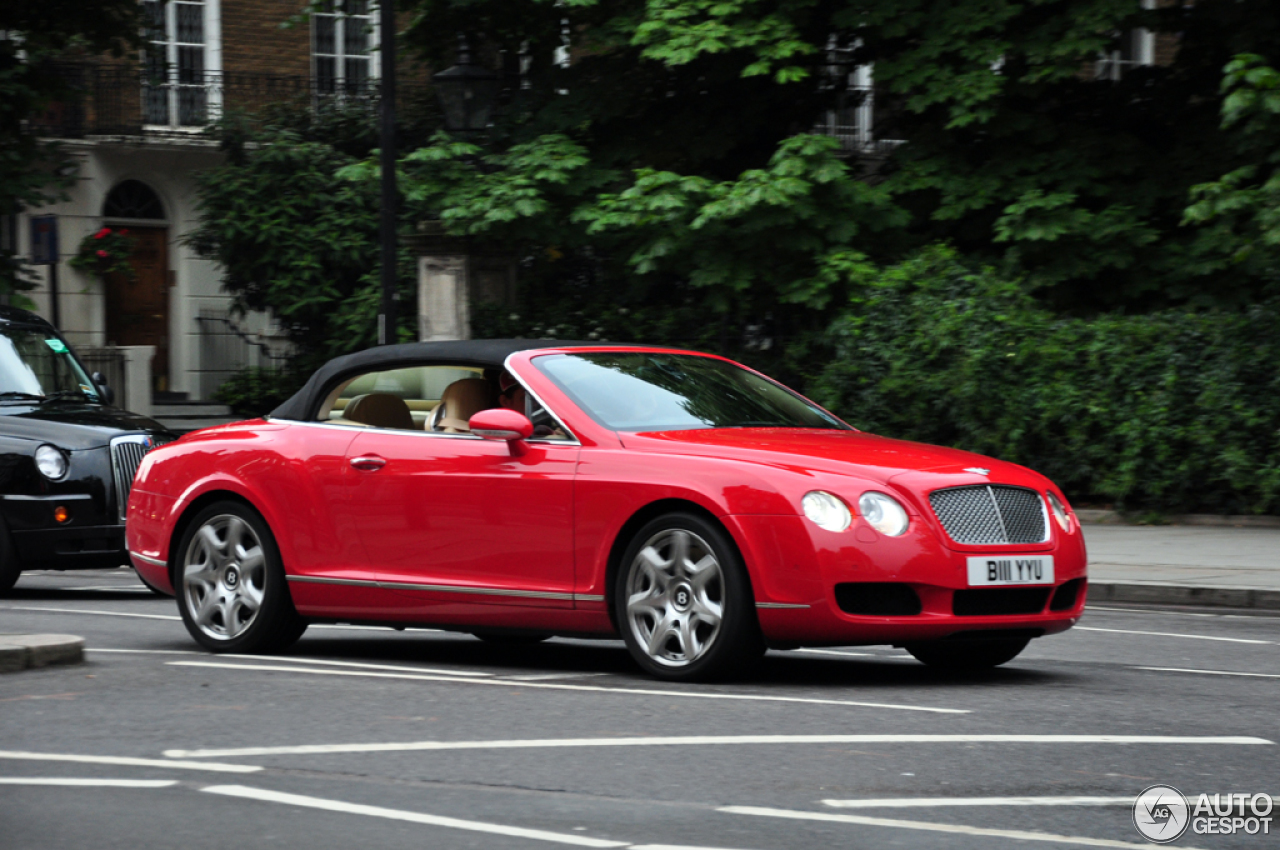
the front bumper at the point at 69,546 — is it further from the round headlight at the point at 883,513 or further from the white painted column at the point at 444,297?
the white painted column at the point at 444,297

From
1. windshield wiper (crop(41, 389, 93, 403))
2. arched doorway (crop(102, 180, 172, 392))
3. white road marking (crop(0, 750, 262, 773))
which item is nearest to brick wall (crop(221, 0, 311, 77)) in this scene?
arched doorway (crop(102, 180, 172, 392))

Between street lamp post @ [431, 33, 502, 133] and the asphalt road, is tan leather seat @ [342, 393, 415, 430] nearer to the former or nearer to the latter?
the asphalt road

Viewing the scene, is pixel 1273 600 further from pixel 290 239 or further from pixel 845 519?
pixel 290 239

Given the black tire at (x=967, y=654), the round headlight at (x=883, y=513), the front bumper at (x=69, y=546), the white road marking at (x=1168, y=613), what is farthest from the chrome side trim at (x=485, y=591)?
the white road marking at (x=1168, y=613)

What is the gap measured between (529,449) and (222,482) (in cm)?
183

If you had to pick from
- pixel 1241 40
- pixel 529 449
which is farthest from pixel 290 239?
pixel 529 449

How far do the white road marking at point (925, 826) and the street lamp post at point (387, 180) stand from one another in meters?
13.0

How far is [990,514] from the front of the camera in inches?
307

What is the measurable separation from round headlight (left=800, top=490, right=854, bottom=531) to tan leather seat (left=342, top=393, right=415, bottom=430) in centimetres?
226

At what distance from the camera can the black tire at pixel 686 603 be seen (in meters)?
7.62

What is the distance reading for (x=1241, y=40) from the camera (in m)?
19.6

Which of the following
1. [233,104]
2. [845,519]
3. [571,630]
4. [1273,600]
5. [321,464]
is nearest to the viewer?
[845,519]

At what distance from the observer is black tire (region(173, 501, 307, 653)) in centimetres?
914

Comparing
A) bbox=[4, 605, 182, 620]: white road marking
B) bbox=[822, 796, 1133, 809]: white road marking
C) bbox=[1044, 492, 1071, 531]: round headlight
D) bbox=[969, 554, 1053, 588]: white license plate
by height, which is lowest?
bbox=[4, 605, 182, 620]: white road marking
